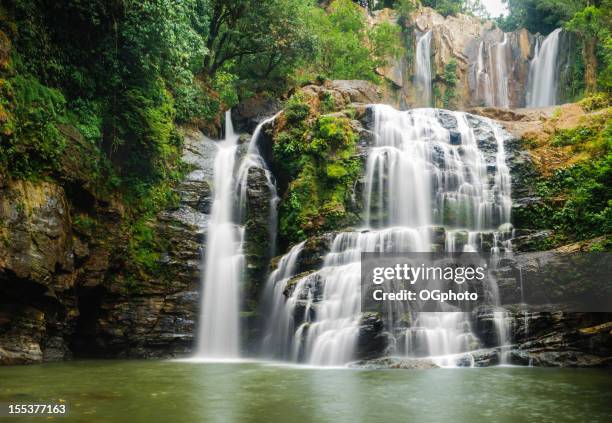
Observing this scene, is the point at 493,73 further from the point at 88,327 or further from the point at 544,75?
the point at 88,327

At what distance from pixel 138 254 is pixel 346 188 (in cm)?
734

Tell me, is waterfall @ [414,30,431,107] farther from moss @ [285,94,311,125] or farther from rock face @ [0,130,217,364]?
rock face @ [0,130,217,364]

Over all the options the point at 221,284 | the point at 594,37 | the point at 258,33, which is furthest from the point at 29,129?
the point at 594,37

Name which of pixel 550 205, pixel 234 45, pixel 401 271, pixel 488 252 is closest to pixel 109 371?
pixel 401 271

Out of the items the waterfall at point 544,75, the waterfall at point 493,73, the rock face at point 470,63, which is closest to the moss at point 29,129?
the rock face at point 470,63

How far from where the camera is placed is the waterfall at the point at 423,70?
36.8 metres

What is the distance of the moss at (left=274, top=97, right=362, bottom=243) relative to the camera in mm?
18141

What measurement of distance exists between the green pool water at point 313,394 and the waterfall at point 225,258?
4016 millimetres

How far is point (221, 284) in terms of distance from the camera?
17953mm

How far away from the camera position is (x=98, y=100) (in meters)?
17.8

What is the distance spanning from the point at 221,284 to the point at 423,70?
25345 mm

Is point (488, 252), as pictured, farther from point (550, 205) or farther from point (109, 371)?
point (109, 371)

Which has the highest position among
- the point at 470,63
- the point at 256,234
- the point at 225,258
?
the point at 470,63

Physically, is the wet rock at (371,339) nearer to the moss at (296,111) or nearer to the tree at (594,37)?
the moss at (296,111)
